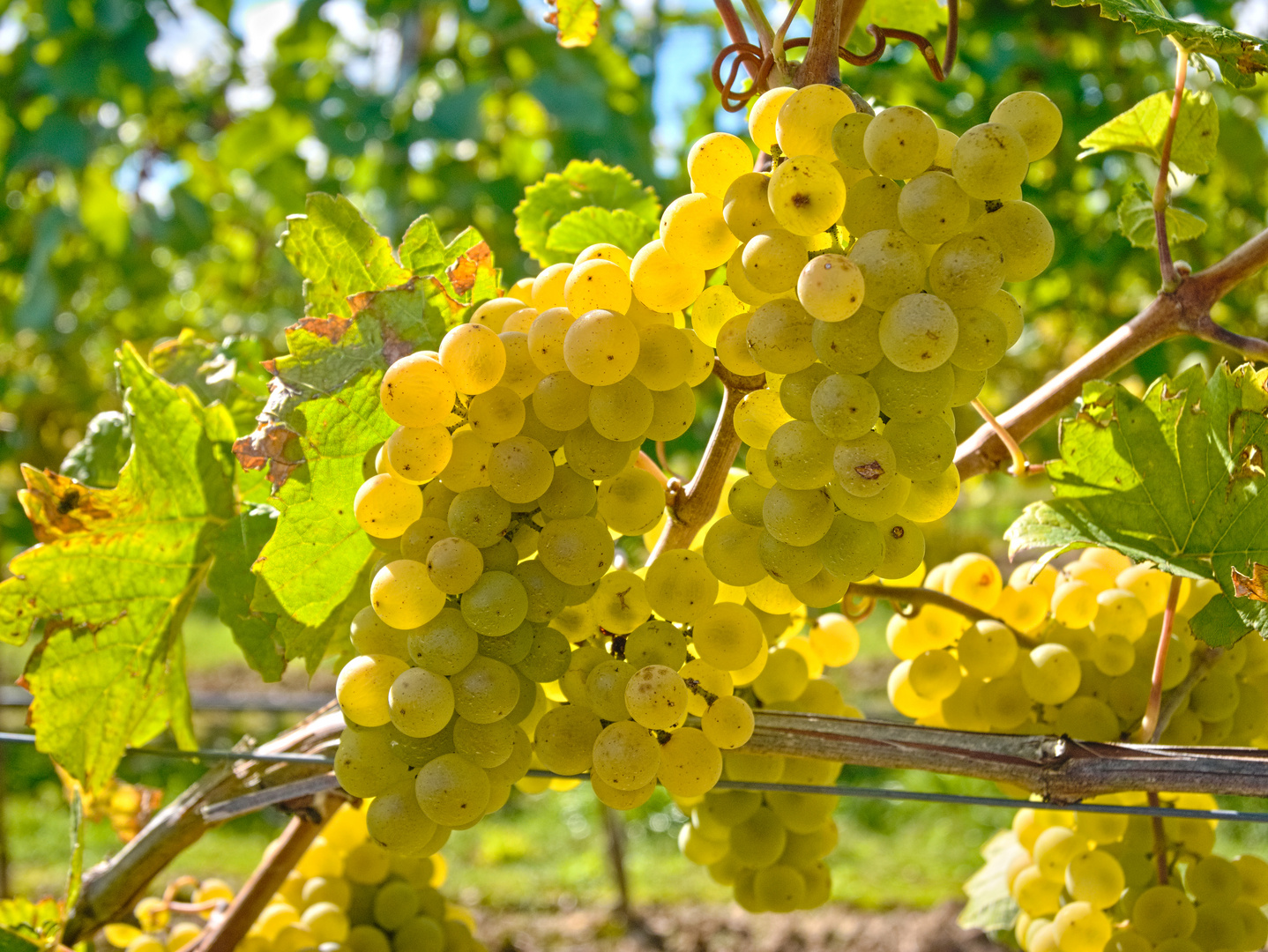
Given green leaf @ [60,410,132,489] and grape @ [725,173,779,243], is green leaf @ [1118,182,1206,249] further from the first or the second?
green leaf @ [60,410,132,489]

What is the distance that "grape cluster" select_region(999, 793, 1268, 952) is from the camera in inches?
28.0

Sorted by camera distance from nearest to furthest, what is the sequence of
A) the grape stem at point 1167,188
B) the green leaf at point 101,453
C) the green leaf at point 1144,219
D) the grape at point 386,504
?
the grape at point 386,504, the grape stem at point 1167,188, the green leaf at point 1144,219, the green leaf at point 101,453

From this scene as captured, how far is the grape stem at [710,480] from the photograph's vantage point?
551 mm

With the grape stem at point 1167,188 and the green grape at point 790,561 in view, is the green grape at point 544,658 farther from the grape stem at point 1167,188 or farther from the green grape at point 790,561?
the grape stem at point 1167,188

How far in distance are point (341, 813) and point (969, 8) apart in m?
2.21

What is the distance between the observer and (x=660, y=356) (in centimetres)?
51

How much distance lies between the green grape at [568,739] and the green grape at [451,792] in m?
0.04

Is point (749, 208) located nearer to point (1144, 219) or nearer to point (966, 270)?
point (966, 270)

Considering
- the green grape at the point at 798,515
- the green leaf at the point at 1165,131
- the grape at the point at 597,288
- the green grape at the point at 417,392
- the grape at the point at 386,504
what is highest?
the green leaf at the point at 1165,131

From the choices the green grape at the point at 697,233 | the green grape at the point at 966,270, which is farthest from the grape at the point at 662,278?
the green grape at the point at 966,270

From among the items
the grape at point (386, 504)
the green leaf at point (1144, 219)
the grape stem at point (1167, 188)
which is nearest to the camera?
the grape at point (386, 504)

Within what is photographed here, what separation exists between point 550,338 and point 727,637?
0.19 metres

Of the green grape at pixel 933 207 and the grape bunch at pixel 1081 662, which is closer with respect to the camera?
the green grape at pixel 933 207

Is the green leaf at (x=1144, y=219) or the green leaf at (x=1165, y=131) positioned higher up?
the green leaf at (x=1165, y=131)
